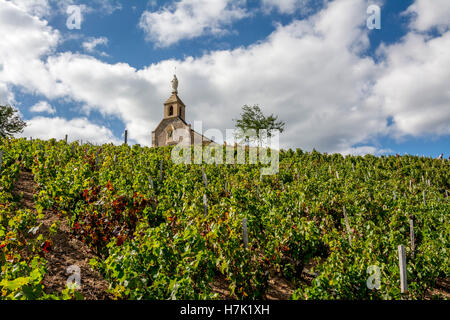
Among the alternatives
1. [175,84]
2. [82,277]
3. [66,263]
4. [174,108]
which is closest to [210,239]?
[82,277]

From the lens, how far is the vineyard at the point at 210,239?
12.0 feet

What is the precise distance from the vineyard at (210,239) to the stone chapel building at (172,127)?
23.1 metres

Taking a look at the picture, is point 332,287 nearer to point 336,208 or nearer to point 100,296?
point 100,296

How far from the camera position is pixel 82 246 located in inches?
225

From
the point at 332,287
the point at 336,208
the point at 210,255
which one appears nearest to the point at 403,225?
the point at 336,208

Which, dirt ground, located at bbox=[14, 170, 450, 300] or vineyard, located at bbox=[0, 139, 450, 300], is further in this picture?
dirt ground, located at bbox=[14, 170, 450, 300]

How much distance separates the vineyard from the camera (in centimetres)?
367

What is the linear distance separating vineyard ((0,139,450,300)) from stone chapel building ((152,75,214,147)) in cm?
2312

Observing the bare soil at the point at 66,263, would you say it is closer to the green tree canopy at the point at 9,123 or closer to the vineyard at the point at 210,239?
the vineyard at the point at 210,239

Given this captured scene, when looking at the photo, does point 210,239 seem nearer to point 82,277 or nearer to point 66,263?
point 82,277

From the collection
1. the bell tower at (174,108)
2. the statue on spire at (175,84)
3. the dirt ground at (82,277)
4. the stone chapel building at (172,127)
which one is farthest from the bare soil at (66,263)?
the statue on spire at (175,84)

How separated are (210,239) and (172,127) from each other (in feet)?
102

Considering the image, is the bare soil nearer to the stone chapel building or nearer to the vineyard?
the vineyard

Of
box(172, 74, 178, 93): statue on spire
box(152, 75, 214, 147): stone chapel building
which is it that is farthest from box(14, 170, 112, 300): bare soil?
box(172, 74, 178, 93): statue on spire
